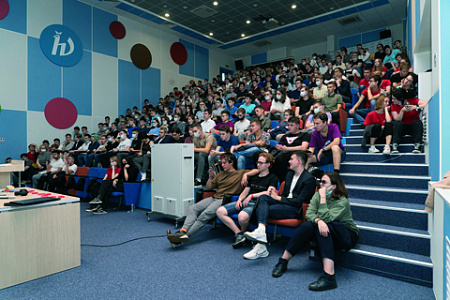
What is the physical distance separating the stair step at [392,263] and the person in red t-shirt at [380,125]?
1778 millimetres

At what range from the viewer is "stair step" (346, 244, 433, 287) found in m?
2.18

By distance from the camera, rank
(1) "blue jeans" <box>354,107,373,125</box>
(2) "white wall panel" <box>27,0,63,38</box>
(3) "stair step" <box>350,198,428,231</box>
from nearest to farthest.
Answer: (3) "stair step" <box>350,198,428,231</box> → (1) "blue jeans" <box>354,107,373,125</box> → (2) "white wall panel" <box>27,0,63,38</box>

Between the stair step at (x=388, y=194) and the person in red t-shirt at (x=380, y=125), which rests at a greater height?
the person in red t-shirt at (x=380, y=125)

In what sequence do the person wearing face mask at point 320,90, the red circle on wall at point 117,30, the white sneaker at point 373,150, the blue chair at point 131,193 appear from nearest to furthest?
the white sneaker at point 373,150
the blue chair at point 131,193
the person wearing face mask at point 320,90
the red circle on wall at point 117,30

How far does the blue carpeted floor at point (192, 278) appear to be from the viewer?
212 centimetres

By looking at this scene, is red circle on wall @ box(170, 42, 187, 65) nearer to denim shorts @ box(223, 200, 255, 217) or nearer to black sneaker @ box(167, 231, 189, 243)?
denim shorts @ box(223, 200, 255, 217)

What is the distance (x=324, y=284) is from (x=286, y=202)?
97 centimetres

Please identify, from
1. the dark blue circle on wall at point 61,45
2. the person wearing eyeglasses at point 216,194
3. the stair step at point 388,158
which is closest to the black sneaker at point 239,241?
the person wearing eyeglasses at point 216,194

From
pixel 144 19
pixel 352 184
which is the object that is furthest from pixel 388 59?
pixel 144 19

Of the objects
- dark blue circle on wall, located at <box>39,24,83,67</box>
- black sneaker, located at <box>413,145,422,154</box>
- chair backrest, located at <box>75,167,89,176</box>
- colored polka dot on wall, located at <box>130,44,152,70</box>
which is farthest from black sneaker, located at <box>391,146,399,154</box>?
colored polka dot on wall, located at <box>130,44,152,70</box>

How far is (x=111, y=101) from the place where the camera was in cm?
1053

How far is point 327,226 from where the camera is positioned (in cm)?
237

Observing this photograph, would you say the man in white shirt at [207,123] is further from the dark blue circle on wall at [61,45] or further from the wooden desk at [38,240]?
the dark blue circle on wall at [61,45]

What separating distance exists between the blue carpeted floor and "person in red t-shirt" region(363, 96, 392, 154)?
6.91 feet
